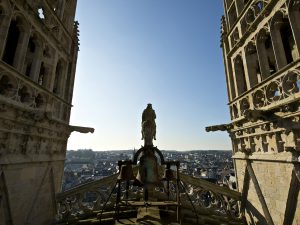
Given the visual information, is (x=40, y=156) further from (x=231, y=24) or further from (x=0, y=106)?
(x=231, y=24)

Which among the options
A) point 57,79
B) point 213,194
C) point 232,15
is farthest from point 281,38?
point 57,79

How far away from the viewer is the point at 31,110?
9.34 m

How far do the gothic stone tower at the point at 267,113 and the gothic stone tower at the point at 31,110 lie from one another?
368 inches

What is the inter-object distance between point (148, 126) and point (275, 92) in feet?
18.0

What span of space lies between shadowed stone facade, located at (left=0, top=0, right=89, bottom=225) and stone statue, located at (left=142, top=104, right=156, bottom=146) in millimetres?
5279

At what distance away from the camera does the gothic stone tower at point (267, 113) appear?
7.38 m

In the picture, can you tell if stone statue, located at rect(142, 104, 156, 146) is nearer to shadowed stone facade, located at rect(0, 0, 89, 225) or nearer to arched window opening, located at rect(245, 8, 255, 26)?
shadowed stone facade, located at rect(0, 0, 89, 225)

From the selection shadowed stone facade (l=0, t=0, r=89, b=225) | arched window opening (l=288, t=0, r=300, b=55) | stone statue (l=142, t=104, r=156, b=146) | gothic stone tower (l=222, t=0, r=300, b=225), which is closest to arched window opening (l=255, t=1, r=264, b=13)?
gothic stone tower (l=222, t=0, r=300, b=225)

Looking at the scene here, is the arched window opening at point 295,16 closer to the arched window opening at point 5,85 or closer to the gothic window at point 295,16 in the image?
the gothic window at point 295,16

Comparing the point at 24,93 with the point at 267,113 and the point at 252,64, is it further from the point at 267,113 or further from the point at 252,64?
the point at 252,64

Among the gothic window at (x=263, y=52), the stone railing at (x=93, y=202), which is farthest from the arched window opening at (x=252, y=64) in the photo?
the stone railing at (x=93, y=202)

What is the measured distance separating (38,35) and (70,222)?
9.29m

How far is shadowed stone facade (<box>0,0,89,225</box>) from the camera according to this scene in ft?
27.8

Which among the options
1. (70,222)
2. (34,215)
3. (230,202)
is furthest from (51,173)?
(230,202)
